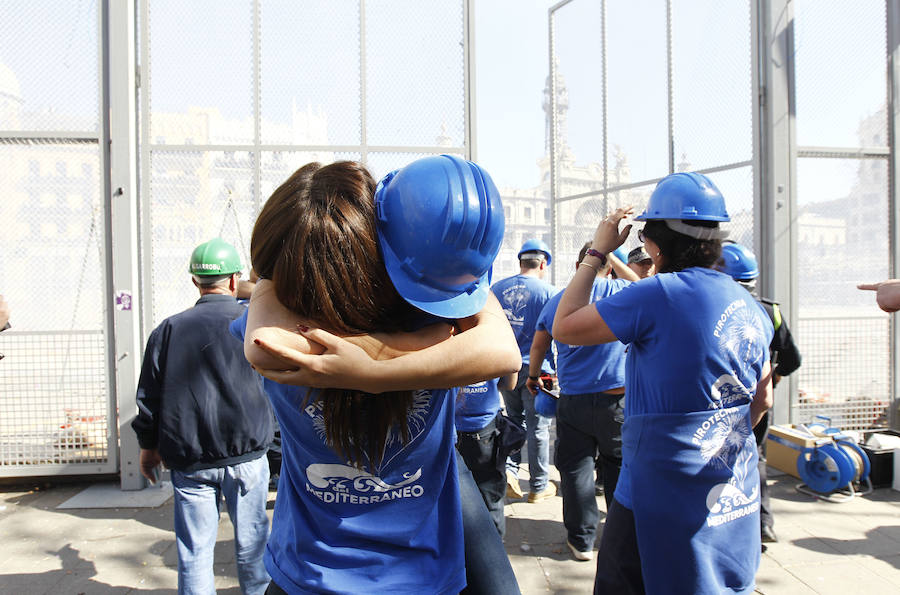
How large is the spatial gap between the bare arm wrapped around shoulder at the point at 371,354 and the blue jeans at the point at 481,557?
427 millimetres

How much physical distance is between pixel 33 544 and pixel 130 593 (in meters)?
1.36

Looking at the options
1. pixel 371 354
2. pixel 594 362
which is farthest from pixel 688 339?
pixel 594 362

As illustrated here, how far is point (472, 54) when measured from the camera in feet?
18.6

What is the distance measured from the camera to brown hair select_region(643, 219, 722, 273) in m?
2.23

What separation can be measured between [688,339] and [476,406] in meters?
1.81

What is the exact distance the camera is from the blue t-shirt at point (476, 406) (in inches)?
141

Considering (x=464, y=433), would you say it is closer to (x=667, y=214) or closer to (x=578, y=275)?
(x=578, y=275)

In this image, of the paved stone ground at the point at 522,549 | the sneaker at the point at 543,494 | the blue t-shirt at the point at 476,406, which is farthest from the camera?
the sneaker at the point at 543,494

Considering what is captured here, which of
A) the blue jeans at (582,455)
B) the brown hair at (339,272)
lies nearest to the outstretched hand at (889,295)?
the blue jeans at (582,455)

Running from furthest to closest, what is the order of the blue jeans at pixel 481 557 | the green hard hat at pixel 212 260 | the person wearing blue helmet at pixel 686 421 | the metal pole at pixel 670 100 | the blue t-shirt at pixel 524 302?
1. the metal pole at pixel 670 100
2. the blue t-shirt at pixel 524 302
3. the green hard hat at pixel 212 260
4. the person wearing blue helmet at pixel 686 421
5. the blue jeans at pixel 481 557

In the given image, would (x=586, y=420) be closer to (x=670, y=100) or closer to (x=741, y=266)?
(x=741, y=266)

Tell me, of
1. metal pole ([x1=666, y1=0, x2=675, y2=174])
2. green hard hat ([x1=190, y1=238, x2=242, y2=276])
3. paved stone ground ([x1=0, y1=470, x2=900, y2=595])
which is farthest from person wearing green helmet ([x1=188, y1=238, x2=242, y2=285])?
metal pole ([x1=666, y1=0, x2=675, y2=174])

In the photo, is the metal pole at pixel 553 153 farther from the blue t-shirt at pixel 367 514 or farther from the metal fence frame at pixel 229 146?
the blue t-shirt at pixel 367 514

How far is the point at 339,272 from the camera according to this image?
1104 mm
